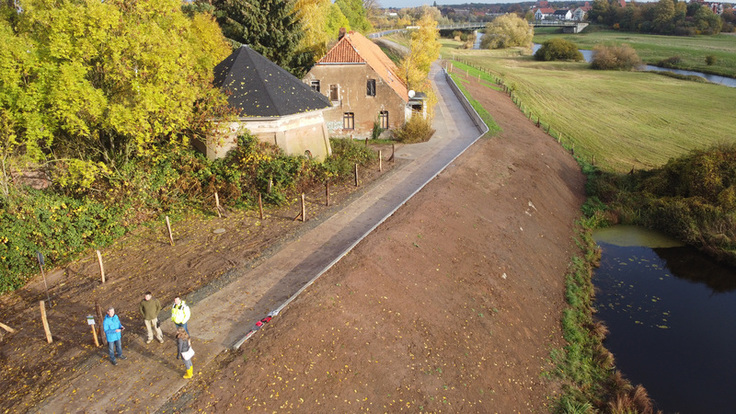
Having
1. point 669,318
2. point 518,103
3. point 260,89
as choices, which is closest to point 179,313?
point 260,89

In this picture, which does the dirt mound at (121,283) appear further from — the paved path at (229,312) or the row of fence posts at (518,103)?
the row of fence posts at (518,103)

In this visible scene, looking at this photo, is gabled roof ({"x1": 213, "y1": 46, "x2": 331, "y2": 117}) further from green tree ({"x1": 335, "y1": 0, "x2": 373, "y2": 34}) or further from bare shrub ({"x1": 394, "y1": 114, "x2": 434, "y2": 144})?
green tree ({"x1": 335, "y1": 0, "x2": 373, "y2": 34})

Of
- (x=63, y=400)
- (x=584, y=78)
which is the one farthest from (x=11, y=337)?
(x=584, y=78)

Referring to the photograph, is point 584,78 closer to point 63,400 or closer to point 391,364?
point 391,364

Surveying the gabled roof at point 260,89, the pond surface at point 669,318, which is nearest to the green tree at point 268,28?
the gabled roof at point 260,89

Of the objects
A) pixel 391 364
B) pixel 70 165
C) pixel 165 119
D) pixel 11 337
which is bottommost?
pixel 391 364

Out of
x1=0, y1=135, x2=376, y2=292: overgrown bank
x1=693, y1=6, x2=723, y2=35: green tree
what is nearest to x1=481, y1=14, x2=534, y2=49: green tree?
x1=693, y1=6, x2=723, y2=35: green tree
